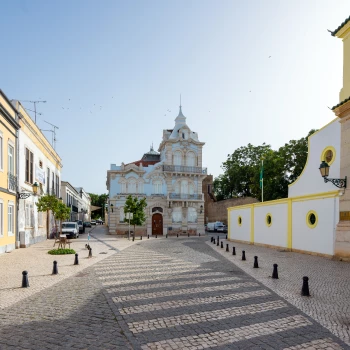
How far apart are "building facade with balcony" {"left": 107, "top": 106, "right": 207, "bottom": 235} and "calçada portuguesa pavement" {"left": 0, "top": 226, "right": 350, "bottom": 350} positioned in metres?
26.7

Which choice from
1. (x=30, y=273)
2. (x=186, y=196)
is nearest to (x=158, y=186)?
(x=186, y=196)

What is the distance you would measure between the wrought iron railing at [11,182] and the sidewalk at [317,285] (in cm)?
1317

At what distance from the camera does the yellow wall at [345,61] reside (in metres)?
16.0

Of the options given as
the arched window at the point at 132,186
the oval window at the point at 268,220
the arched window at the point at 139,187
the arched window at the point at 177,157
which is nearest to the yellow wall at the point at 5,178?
the oval window at the point at 268,220

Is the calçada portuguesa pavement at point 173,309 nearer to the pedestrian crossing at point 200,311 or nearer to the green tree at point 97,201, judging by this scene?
the pedestrian crossing at point 200,311

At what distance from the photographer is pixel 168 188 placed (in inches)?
1578

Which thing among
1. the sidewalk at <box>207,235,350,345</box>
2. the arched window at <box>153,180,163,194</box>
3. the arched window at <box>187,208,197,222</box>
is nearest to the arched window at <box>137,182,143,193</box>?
the arched window at <box>153,180,163,194</box>

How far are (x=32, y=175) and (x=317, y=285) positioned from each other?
21226 mm

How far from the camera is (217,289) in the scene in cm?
932

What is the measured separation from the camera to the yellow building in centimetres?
1822

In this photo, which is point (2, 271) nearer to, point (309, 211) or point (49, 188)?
point (309, 211)

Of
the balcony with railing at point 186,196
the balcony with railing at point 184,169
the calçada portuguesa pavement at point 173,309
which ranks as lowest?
the calçada portuguesa pavement at point 173,309

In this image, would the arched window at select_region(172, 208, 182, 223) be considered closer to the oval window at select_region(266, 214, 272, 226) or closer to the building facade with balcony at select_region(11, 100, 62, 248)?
the building facade with balcony at select_region(11, 100, 62, 248)

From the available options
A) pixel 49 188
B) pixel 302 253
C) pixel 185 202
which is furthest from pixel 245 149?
pixel 302 253
